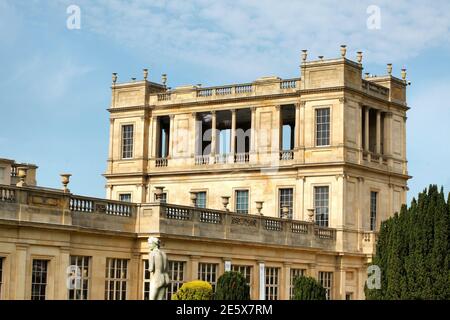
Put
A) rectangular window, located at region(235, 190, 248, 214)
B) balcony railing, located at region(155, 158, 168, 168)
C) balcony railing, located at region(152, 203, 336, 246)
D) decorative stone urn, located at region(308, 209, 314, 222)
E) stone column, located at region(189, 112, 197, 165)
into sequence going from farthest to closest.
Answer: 1. balcony railing, located at region(155, 158, 168, 168)
2. stone column, located at region(189, 112, 197, 165)
3. rectangular window, located at region(235, 190, 248, 214)
4. decorative stone urn, located at region(308, 209, 314, 222)
5. balcony railing, located at region(152, 203, 336, 246)

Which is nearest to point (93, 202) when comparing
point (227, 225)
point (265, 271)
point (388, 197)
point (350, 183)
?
point (227, 225)

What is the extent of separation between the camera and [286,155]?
57.9 m

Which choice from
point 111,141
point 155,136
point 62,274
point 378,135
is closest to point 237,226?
point 62,274

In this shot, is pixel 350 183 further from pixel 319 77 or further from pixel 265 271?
pixel 265 271

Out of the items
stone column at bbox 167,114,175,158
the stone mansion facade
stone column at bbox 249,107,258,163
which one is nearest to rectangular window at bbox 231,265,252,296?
the stone mansion facade

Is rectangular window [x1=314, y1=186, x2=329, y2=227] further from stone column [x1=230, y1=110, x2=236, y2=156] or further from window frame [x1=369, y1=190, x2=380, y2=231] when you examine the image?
stone column [x1=230, y1=110, x2=236, y2=156]

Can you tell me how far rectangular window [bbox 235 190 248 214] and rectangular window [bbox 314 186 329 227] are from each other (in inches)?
176

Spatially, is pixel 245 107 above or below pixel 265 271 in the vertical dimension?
above

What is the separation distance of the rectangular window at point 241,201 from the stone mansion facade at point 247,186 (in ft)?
0.19

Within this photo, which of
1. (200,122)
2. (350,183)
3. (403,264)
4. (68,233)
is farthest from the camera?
(200,122)

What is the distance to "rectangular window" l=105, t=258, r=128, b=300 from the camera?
131ft

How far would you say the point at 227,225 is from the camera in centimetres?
4559

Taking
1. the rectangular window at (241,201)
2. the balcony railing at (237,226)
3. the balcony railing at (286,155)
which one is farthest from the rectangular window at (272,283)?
the balcony railing at (286,155)

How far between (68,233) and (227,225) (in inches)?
399
